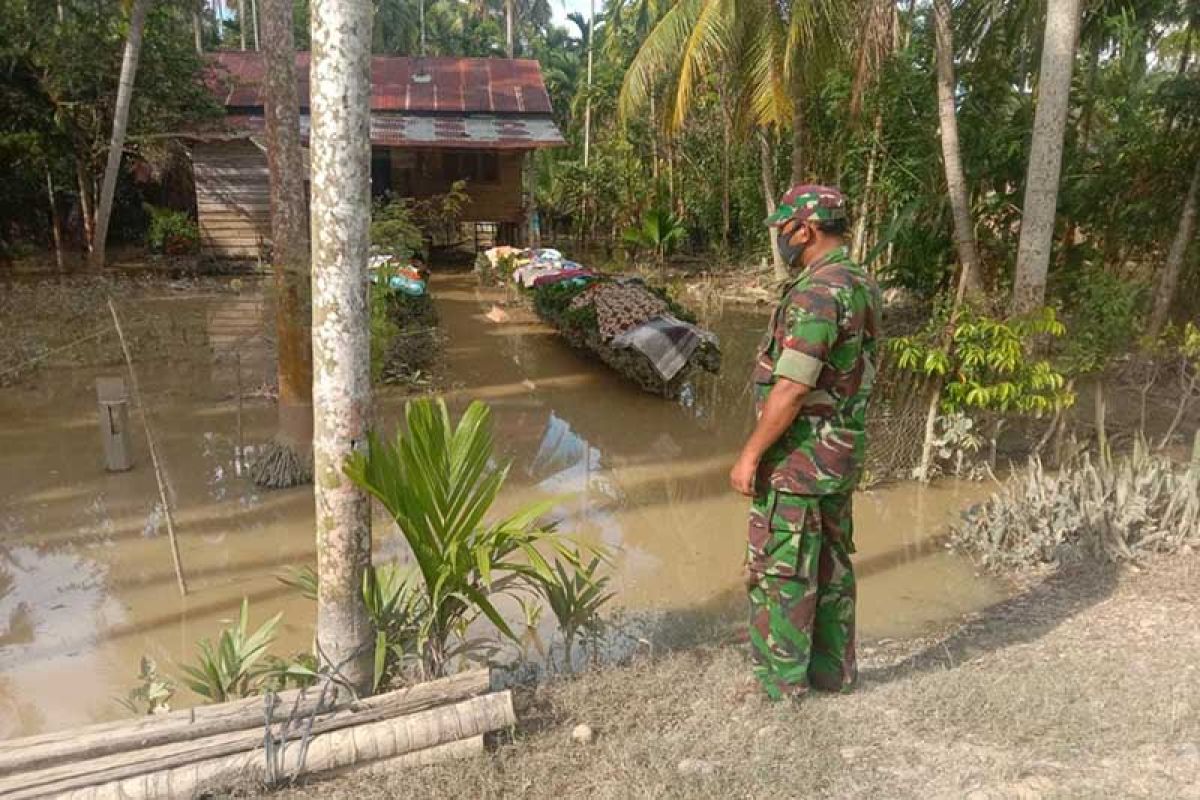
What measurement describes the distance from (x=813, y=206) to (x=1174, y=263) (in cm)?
689

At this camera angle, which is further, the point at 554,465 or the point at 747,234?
the point at 747,234

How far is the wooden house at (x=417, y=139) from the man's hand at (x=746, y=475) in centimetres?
1428

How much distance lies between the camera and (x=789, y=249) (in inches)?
115

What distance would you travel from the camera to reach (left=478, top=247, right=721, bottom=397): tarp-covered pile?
27.6 ft

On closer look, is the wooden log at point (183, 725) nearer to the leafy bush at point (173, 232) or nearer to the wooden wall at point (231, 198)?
the wooden wall at point (231, 198)

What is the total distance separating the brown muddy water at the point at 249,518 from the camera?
4398mm

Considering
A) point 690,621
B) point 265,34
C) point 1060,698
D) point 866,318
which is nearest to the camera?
point 866,318

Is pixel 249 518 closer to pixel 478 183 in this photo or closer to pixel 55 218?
pixel 55 218

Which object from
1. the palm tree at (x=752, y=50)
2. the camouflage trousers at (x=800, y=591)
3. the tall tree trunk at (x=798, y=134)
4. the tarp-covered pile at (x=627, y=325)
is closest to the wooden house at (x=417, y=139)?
the palm tree at (x=752, y=50)

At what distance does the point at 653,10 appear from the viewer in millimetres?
20062

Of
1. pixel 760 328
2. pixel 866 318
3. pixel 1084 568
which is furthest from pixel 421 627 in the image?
pixel 760 328

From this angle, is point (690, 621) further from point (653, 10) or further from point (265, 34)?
point (653, 10)

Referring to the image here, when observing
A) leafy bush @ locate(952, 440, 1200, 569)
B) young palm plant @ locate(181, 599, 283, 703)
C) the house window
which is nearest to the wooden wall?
the house window

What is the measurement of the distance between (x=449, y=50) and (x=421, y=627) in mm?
38138
